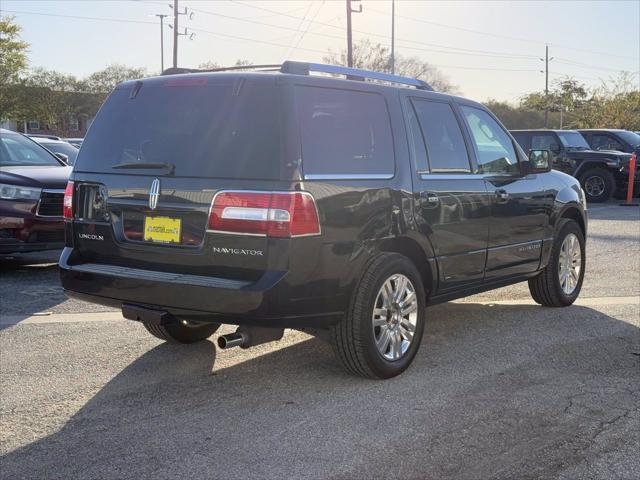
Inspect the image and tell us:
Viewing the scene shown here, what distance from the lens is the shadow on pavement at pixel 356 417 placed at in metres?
3.46

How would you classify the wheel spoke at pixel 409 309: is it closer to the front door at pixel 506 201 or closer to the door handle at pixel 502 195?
the front door at pixel 506 201

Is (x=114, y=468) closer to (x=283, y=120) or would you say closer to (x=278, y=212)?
(x=278, y=212)

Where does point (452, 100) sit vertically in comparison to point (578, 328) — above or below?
above

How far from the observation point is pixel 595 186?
61.7 ft

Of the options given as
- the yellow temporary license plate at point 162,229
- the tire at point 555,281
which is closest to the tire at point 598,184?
the tire at point 555,281

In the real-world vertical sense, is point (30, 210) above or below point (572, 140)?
below

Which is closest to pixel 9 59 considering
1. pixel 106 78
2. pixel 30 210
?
pixel 106 78

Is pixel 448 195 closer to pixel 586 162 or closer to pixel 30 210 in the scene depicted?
pixel 30 210

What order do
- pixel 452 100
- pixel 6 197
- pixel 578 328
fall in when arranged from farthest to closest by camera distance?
pixel 6 197 → pixel 578 328 → pixel 452 100

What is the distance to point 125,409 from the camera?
4199 mm

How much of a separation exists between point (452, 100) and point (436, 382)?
7.17ft

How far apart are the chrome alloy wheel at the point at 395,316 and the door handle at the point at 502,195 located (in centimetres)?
135

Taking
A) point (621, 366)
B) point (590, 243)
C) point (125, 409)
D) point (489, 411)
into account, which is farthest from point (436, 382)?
point (590, 243)

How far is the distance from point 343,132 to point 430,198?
868 millimetres
